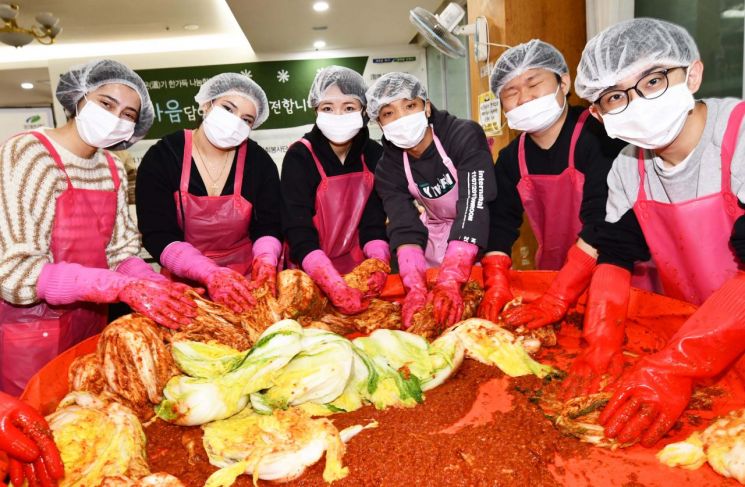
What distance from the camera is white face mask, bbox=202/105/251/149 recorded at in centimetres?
285

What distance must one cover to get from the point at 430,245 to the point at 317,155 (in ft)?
3.21

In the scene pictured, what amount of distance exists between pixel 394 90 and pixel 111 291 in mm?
1729

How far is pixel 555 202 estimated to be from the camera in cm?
285

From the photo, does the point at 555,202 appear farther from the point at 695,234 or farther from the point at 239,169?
the point at 239,169

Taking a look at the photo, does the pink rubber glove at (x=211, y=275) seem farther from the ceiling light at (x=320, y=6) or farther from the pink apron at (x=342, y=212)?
the ceiling light at (x=320, y=6)

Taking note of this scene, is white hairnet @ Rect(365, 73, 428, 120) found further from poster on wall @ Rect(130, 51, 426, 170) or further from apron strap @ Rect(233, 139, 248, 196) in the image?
poster on wall @ Rect(130, 51, 426, 170)


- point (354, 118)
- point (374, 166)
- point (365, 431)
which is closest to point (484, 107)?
point (374, 166)

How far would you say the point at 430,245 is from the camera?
3.47 m

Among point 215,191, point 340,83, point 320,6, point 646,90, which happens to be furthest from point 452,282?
point 320,6

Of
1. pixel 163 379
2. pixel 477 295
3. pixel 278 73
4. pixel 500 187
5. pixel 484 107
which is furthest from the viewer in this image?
pixel 278 73

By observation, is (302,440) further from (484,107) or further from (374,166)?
(484,107)

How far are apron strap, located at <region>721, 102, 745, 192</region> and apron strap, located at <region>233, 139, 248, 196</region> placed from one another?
2367 millimetres

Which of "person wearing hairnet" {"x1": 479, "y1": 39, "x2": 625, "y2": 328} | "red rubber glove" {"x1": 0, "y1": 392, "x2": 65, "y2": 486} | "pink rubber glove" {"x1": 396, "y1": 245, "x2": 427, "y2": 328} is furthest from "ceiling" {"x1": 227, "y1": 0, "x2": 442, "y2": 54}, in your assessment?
Answer: "red rubber glove" {"x1": 0, "y1": 392, "x2": 65, "y2": 486}

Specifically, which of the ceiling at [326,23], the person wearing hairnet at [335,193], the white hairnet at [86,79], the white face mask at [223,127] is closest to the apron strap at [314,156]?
the person wearing hairnet at [335,193]
